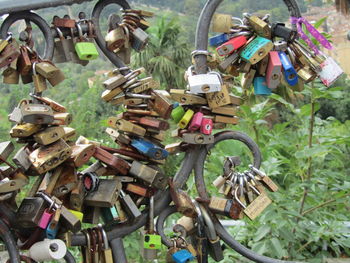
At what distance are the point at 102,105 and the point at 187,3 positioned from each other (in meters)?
7.73

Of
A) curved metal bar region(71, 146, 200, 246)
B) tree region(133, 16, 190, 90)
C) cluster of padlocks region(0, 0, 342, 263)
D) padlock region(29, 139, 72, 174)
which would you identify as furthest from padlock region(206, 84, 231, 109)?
tree region(133, 16, 190, 90)

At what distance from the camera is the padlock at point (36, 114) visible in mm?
834

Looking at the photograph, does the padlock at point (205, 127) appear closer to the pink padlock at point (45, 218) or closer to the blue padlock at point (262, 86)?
the blue padlock at point (262, 86)

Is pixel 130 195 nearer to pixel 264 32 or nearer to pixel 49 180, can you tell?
pixel 49 180

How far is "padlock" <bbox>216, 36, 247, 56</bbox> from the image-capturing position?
3.33 feet

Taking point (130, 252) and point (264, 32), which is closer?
point (264, 32)

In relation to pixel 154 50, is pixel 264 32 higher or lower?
higher

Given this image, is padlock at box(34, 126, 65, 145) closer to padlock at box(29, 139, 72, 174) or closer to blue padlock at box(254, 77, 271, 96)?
padlock at box(29, 139, 72, 174)

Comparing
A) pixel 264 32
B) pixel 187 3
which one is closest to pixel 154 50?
pixel 187 3

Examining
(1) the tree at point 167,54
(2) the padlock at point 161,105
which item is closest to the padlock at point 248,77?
(2) the padlock at point 161,105

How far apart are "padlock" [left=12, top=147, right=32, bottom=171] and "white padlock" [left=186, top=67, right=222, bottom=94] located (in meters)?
0.35

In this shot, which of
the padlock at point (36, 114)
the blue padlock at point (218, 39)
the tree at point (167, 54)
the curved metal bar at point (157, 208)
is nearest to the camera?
the padlock at point (36, 114)

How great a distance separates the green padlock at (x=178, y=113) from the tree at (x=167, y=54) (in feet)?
28.4

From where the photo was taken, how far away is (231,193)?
3.45ft
